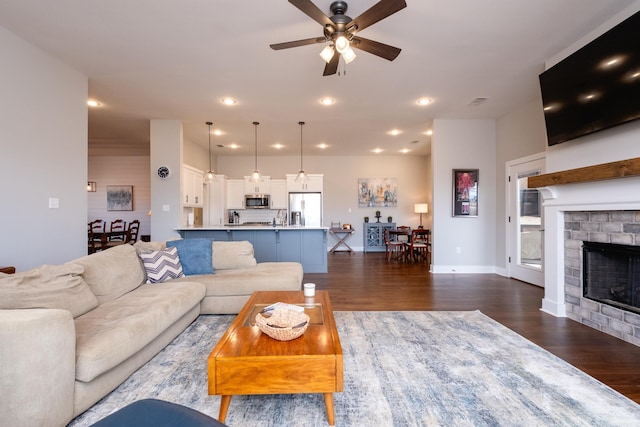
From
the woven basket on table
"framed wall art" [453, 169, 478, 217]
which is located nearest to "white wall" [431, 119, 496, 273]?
"framed wall art" [453, 169, 478, 217]

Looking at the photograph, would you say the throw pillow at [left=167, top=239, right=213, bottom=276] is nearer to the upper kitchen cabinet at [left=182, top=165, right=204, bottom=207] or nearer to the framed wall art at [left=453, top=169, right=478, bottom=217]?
the upper kitchen cabinet at [left=182, top=165, right=204, bottom=207]

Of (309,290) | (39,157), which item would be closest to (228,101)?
(39,157)

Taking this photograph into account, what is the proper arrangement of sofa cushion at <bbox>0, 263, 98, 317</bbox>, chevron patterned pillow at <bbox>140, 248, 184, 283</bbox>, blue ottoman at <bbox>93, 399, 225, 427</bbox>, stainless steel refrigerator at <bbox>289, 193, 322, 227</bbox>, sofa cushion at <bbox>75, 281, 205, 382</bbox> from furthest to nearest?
stainless steel refrigerator at <bbox>289, 193, 322, 227</bbox>
chevron patterned pillow at <bbox>140, 248, 184, 283</bbox>
sofa cushion at <bbox>0, 263, 98, 317</bbox>
sofa cushion at <bbox>75, 281, 205, 382</bbox>
blue ottoman at <bbox>93, 399, 225, 427</bbox>

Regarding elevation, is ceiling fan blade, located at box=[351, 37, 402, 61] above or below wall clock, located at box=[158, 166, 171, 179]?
above

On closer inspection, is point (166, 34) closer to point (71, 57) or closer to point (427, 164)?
point (71, 57)

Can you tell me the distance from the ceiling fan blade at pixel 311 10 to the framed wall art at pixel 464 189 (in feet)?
13.5

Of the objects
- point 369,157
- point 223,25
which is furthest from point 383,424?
point 369,157

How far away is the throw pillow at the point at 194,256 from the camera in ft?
11.0

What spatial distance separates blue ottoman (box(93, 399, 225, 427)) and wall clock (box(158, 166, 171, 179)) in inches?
201

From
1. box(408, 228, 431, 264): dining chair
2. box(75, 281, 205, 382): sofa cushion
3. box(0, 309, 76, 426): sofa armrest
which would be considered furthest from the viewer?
box(408, 228, 431, 264): dining chair

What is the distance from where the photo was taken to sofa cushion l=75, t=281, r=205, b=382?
1575 mm

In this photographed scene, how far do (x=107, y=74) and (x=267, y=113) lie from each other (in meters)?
2.25

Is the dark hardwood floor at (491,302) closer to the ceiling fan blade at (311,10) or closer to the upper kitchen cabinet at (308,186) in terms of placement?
the upper kitchen cabinet at (308,186)

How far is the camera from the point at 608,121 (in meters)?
2.64
